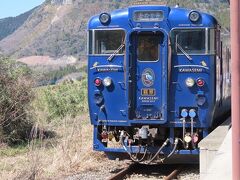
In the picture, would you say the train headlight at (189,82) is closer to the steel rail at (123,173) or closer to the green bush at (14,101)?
the steel rail at (123,173)

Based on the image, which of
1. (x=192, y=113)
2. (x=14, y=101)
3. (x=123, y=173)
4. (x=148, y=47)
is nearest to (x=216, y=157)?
(x=192, y=113)

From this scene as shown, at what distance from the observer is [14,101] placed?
1828 centimetres

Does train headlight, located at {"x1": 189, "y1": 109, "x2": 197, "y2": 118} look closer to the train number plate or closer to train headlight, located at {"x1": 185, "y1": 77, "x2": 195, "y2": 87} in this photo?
train headlight, located at {"x1": 185, "y1": 77, "x2": 195, "y2": 87}

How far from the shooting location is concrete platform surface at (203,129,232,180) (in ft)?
23.2

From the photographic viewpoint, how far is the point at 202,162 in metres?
8.91

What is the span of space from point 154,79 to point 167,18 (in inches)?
50.0

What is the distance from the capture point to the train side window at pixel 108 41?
11.4m

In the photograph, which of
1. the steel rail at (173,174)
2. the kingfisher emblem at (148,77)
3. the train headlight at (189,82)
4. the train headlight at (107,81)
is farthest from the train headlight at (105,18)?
the steel rail at (173,174)

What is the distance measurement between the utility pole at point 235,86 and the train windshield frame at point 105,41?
7.23 m

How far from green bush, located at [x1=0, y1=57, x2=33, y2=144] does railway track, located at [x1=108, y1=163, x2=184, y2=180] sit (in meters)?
6.65

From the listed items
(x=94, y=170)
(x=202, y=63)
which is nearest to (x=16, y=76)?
(x=94, y=170)

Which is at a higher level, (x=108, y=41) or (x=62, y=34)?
(x=62, y=34)

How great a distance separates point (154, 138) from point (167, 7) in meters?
2.72

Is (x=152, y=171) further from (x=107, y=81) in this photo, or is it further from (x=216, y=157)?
(x=216, y=157)
